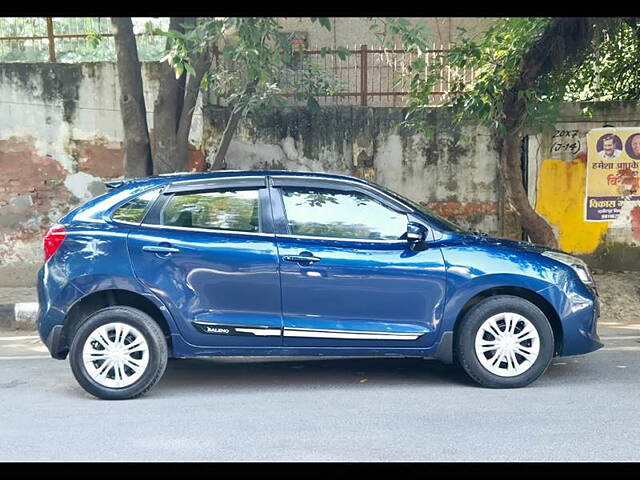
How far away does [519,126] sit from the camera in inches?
359

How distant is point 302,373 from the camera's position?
6.59 m

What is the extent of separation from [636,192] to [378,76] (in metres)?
3.95

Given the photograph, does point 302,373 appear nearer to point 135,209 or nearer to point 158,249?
point 158,249

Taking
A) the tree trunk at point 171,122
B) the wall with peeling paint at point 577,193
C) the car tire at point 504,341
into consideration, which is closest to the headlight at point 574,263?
the car tire at point 504,341

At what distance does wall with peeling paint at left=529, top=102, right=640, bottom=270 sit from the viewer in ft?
34.7

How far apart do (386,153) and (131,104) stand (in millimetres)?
3591

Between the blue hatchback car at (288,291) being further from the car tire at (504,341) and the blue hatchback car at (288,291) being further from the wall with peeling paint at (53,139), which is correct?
the wall with peeling paint at (53,139)

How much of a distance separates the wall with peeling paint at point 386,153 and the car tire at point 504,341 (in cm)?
517

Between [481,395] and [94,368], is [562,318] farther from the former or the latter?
[94,368]

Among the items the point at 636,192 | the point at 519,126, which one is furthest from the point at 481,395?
the point at 636,192

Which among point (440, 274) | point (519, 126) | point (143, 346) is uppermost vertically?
point (519, 126)
